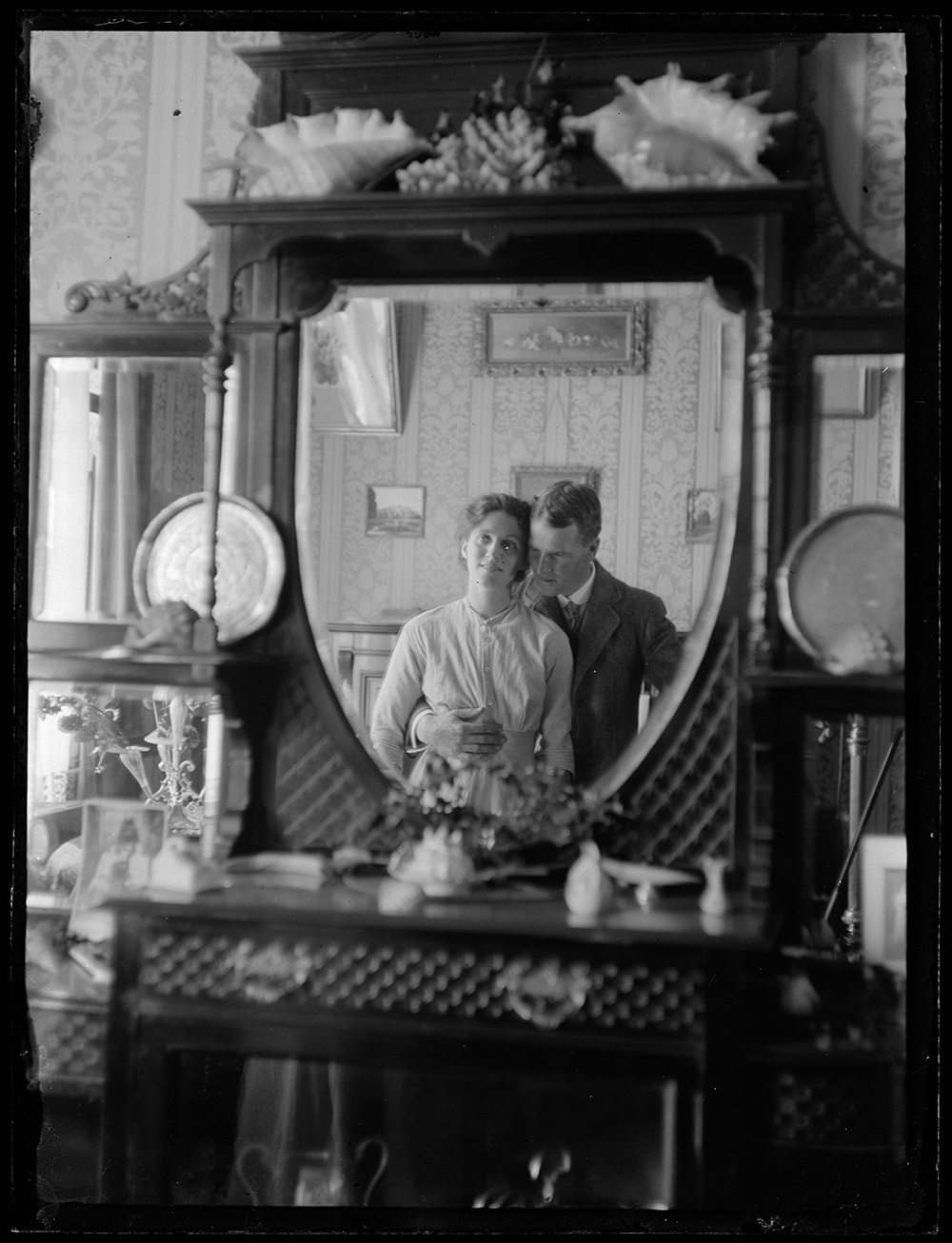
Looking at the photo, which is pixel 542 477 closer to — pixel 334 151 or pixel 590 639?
pixel 590 639

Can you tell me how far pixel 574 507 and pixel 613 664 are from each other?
0.24 meters

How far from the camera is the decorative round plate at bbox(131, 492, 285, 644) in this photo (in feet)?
5.43

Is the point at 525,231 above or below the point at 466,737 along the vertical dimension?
above

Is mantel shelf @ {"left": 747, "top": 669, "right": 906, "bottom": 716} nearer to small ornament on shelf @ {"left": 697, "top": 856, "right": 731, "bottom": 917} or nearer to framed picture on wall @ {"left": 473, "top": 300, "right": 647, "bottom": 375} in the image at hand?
small ornament on shelf @ {"left": 697, "top": 856, "right": 731, "bottom": 917}

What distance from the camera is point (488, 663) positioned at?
1.63 m

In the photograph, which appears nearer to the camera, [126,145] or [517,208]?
[517,208]

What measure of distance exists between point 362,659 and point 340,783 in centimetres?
19

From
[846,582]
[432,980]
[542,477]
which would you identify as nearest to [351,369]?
[542,477]

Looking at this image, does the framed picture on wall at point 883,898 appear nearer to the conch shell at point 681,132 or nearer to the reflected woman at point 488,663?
the reflected woman at point 488,663

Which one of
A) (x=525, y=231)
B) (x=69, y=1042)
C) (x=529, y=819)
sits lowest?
(x=69, y=1042)

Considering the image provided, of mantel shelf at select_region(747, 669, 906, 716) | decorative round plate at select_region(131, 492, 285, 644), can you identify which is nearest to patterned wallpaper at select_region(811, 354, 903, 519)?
mantel shelf at select_region(747, 669, 906, 716)

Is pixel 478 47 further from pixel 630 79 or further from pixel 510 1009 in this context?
pixel 510 1009

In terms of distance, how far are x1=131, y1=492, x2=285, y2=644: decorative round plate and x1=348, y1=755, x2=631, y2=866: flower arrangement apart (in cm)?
37

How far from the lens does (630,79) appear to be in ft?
5.24
